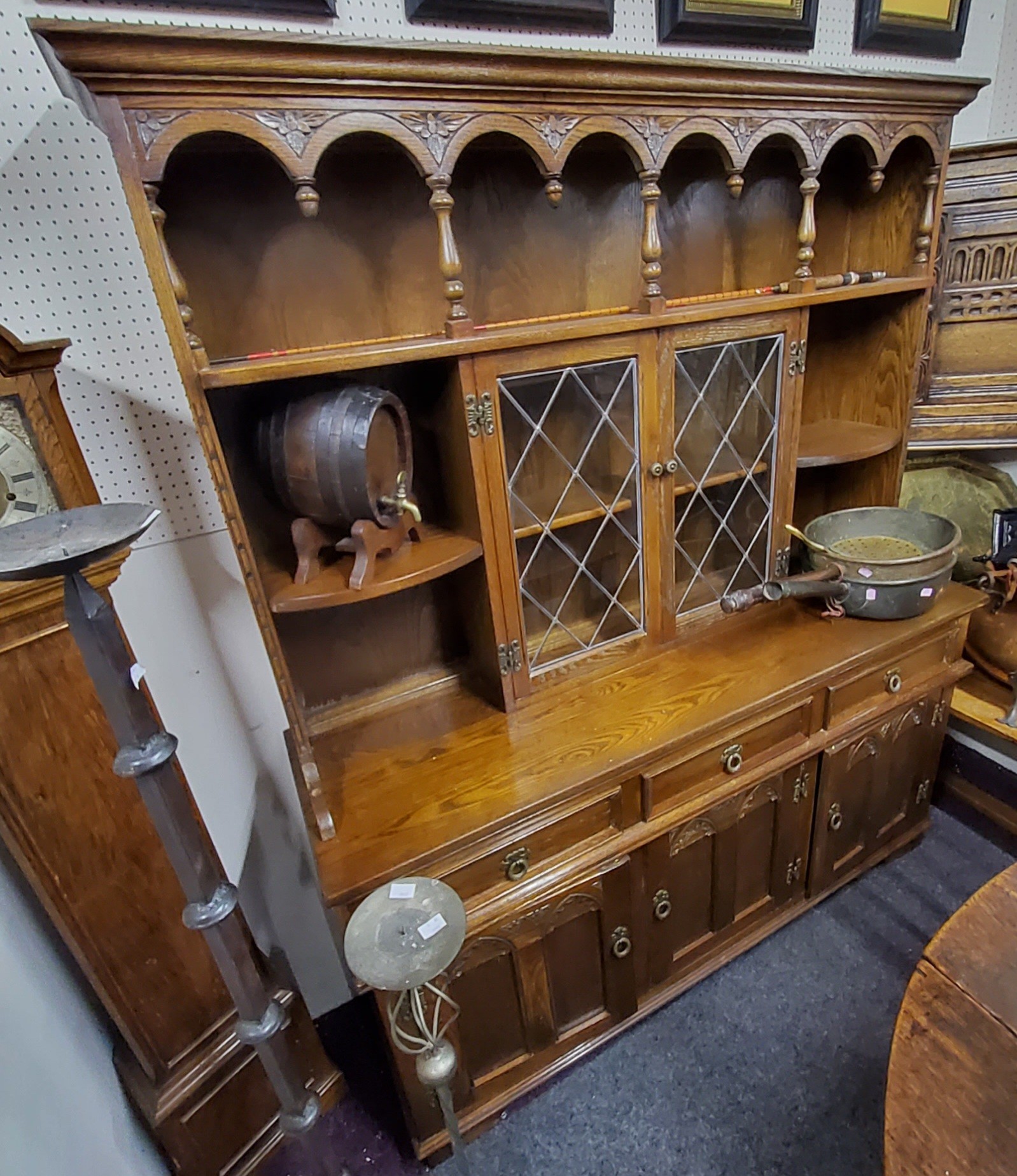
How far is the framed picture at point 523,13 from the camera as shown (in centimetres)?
113

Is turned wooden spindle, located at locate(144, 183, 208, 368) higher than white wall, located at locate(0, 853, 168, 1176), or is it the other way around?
turned wooden spindle, located at locate(144, 183, 208, 368)

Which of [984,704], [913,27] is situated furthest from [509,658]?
[913,27]

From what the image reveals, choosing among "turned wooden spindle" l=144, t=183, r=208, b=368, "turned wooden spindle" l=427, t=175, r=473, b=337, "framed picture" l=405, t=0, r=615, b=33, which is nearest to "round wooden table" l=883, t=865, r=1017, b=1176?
"turned wooden spindle" l=427, t=175, r=473, b=337

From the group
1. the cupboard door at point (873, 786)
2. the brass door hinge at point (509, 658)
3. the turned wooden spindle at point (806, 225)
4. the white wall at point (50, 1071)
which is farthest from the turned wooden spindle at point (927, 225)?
the white wall at point (50, 1071)

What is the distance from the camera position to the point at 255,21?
1043 millimetres

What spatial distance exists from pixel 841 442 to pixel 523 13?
1150 millimetres

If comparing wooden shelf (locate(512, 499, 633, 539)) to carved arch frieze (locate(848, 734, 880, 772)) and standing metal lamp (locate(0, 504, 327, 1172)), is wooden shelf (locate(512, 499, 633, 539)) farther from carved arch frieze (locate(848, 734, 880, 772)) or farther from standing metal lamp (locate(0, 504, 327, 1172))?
carved arch frieze (locate(848, 734, 880, 772))

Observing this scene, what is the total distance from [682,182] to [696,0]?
323mm

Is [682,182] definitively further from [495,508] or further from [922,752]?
[922,752]

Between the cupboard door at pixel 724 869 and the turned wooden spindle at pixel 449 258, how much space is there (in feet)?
3.49

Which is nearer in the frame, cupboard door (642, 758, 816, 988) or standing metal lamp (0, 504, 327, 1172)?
standing metal lamp (0, 504, 327, 1172)

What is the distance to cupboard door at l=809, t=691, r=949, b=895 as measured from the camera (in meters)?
1.61

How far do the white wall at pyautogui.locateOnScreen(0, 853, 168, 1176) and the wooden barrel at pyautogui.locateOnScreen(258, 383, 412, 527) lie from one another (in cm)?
71

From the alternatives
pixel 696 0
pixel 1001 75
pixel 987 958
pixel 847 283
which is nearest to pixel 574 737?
pixel 987 958
